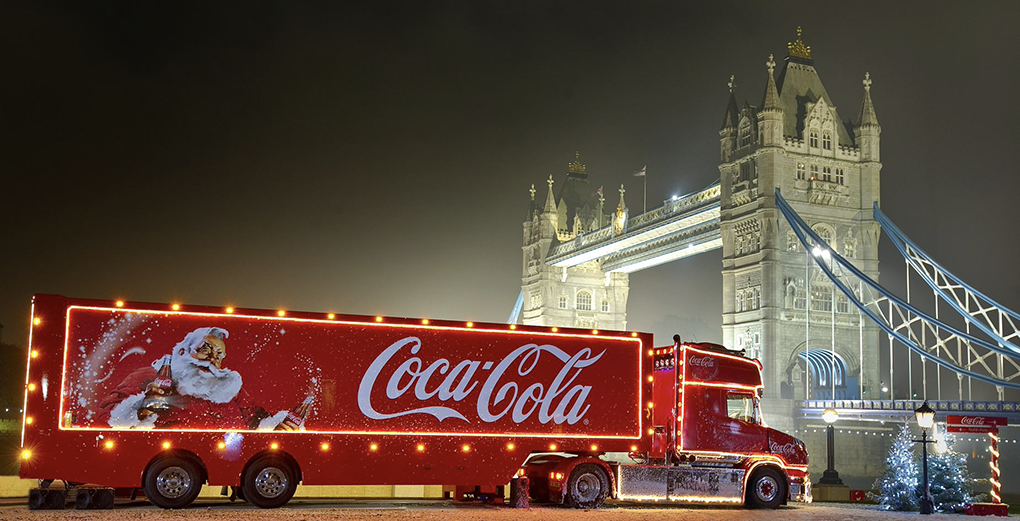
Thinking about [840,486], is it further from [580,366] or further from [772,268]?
[772,268]

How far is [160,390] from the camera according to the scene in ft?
64.3

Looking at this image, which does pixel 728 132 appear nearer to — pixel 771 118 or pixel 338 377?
pixel 771 118

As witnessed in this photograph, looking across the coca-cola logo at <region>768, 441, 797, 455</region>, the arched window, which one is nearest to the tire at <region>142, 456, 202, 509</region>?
the coca-cola logo at <region>768, 441, 797, 455</region>

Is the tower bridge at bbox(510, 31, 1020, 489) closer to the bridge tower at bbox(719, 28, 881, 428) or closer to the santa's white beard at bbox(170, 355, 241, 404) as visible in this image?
the bridge tower at bbox(719, 28, 881, 428)

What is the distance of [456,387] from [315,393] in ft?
8.44

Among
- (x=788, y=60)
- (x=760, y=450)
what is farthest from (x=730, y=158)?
(x=760, y=450)

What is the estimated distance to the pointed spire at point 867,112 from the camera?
71.8 meters

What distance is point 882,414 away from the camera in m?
60.2

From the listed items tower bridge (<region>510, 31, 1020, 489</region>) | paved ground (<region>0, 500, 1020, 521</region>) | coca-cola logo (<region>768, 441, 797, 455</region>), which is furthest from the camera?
tower bridge (<region>510, 31, 1020, 489</region>)

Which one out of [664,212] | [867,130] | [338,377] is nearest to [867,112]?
[867,130]

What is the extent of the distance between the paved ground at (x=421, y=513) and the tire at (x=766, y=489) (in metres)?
0.36

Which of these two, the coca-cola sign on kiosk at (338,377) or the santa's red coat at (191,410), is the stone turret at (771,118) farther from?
the santa's red coat at (191,410)

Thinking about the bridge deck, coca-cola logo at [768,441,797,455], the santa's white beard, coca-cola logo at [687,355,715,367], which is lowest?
coca-cola logo at [768,441,797,455]

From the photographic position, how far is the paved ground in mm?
18328
